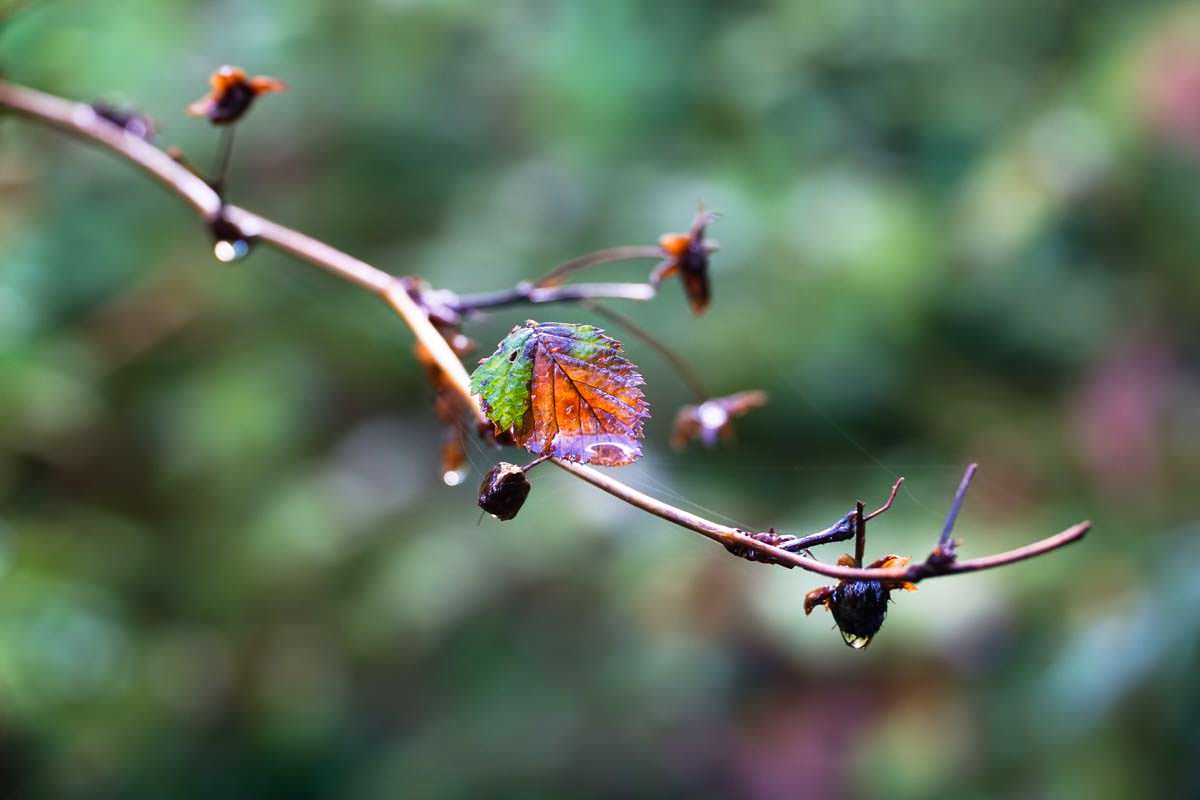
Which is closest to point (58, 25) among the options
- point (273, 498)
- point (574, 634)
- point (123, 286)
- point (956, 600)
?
point (123, 286)

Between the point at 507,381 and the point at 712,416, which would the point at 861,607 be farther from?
the point at 712,416

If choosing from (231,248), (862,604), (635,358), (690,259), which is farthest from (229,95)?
(635,358)

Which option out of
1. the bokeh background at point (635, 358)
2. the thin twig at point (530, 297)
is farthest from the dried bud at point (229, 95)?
the bokeh background at point (635, 358)

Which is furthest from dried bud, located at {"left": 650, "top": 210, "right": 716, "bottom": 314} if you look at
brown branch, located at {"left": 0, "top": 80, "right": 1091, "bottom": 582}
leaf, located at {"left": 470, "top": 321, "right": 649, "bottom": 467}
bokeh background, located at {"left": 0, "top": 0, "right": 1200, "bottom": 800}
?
bokeh background, located at {"left": 0, "top": 0, "right": 1200, "bottom": 800}

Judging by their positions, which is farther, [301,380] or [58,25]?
[301,380]

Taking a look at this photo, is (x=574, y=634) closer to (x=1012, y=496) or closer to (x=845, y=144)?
(x=1012, y=496)
